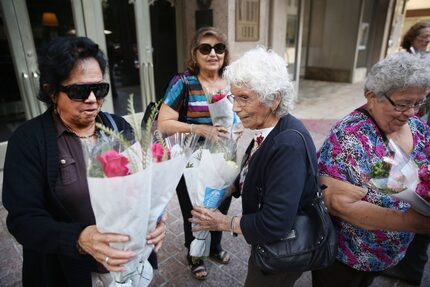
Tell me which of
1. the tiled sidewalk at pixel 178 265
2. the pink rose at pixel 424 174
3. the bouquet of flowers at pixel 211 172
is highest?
the pink rose at pixel 424 174

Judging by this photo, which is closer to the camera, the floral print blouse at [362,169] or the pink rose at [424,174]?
the pink rose at [424,174]

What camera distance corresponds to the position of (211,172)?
1.55 m

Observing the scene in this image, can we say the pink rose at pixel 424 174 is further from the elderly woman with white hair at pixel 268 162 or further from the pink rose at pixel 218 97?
the pink rose at pixel 218 97

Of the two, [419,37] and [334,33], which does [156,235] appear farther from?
[334,33]

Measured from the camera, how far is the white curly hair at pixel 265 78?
1522mm

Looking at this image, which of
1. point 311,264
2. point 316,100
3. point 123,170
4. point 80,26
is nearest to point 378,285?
point 311,264

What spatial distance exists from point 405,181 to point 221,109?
Result: 1.36 meters

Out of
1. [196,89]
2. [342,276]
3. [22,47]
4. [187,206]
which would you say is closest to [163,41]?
[22,47]

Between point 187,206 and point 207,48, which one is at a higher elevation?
point 207,48

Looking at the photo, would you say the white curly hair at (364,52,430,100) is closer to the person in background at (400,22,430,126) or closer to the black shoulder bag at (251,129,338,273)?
the black shoulder bag at (251,129,338,273)

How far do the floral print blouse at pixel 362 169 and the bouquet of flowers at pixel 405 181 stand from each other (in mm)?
226

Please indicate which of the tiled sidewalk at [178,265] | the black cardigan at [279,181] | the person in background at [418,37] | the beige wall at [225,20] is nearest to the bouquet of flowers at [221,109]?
the black cardigan at [279,181]

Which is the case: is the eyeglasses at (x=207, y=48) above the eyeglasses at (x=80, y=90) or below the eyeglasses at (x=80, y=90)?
above

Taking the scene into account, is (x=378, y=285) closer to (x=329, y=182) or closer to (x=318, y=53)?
(x=329, y=182)
